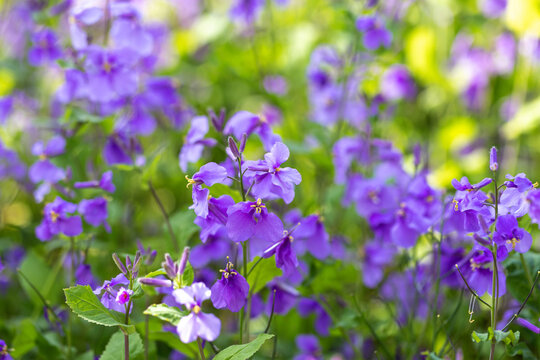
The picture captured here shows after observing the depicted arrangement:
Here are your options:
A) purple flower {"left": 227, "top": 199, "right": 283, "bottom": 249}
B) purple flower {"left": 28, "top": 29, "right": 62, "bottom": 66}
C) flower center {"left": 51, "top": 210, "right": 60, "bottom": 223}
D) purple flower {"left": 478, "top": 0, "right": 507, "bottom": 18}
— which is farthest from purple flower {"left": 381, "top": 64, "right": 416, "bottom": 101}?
flower center {"left": 51, "top": 210, "right": 60, "bottom": 223}

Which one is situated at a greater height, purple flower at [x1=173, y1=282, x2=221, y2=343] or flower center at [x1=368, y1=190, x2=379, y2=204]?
purple flower at [x1=173, y1=282, x2=221, y2=343]

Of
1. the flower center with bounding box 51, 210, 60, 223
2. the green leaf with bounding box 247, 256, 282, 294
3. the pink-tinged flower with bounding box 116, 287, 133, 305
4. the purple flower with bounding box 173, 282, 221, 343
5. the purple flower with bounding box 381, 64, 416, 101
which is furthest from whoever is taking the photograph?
the purple flower with bounding box 381, 64, 416, 101

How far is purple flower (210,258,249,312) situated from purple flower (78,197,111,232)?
0.60 m

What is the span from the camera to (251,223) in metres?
1.27

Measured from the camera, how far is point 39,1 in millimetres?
2406

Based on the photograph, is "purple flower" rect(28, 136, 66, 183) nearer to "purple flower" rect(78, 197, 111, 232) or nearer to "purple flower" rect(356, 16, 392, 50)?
"purple flower" rect(78, 197, 111, 232)

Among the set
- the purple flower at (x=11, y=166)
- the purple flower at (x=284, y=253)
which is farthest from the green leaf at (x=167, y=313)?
the purple flower at (x=11, y=166)

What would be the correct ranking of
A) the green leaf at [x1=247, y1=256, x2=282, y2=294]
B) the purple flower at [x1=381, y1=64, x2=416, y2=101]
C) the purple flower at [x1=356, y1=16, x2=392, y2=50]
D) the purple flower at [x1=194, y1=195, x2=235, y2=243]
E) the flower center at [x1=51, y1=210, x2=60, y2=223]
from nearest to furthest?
1. the purple flower at [x1=194, y1=195, x2=235, y2=243]
2. the green leaf at [x1=247, y1=256, x2=282, y2=294]
3. the flower center at [x1=51, y1=210, x2=60, y2=223]
4. the purple flower at [x1=356, y1=16, x2=392, y2=50]
5. the purple flower at [x1=381, y1=64, x2=416, y2=101]

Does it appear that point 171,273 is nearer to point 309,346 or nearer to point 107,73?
point 309,346

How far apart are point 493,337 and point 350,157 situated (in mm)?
1037

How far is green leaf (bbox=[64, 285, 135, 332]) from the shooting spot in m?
1.23

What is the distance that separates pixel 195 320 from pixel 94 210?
730mm

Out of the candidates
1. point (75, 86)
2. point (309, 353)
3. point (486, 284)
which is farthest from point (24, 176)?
point (486, 284)

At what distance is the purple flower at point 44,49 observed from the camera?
7.52ft
